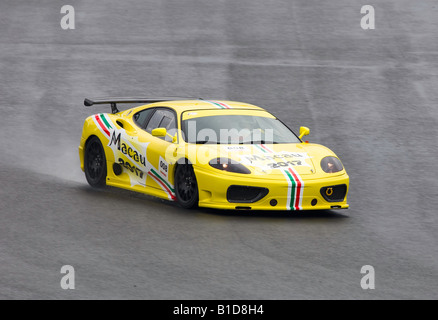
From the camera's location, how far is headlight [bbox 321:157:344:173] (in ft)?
33.5

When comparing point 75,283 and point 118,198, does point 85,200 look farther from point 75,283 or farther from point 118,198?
point 75,283

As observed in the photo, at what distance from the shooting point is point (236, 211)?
400 inches

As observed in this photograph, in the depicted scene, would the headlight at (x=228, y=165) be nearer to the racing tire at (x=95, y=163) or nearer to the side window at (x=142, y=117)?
the side window at (x=142, y=117)

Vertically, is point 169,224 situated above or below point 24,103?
below

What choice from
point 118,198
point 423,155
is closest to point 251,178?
point 118,198

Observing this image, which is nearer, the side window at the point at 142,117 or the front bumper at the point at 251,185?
the front bumper at the point at 251,185

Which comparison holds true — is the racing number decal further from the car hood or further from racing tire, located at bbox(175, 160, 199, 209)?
racing tire, located at bbox(175, 160, 199, 209)

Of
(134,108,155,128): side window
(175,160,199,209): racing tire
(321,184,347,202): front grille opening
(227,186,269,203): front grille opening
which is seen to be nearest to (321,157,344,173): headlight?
(321,184,347,202): front grille opening

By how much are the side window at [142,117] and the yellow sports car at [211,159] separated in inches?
0.7

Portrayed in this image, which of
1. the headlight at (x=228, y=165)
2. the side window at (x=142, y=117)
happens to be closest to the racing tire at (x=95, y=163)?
the side window at (x=142, y=117)

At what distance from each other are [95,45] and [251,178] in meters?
12.2

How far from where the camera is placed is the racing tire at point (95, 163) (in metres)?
11.9

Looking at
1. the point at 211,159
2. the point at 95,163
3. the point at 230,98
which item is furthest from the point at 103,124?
the point at 230,98
